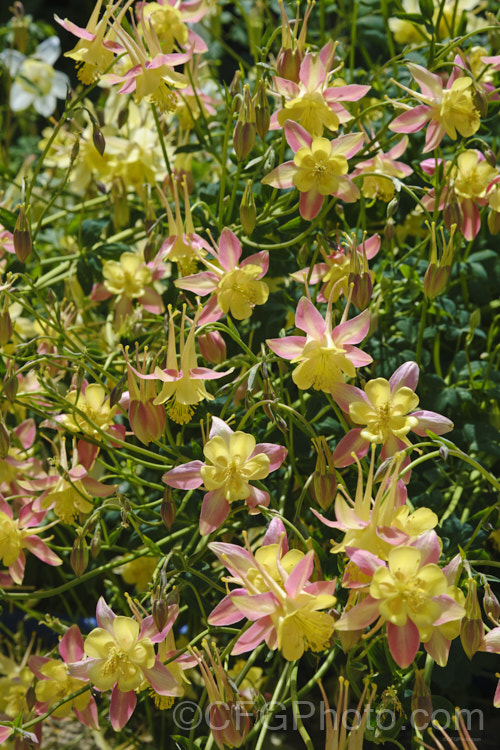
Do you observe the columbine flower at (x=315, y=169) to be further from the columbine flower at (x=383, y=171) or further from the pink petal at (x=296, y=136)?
the columbine flower at (x=383, y=171)

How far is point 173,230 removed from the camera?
2.84 ft

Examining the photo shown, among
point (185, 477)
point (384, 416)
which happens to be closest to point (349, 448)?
point (384, 416)

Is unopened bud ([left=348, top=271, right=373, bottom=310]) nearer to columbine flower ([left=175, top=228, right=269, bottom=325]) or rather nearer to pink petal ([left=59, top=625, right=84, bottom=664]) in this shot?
columbine flower ([left=175, top=228, right=269, bottom=325])

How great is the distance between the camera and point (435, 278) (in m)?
0.78

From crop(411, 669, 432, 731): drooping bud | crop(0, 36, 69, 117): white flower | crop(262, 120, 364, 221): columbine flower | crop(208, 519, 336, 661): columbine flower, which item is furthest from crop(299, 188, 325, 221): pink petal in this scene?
crop(0, 36, 69, 117): white flower

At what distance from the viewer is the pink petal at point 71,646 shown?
2.74 feet

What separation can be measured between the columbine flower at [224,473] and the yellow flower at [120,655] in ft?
0.37

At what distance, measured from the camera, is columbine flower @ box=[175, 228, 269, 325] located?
31.5 inches

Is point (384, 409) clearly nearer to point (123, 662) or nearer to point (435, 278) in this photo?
point (435, 278)

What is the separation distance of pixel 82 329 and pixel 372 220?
1.37 feet

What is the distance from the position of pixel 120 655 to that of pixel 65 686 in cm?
17

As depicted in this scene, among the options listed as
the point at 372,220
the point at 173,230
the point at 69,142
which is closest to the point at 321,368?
the point at 173,230

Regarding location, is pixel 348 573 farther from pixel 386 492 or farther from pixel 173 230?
pixel 173 230

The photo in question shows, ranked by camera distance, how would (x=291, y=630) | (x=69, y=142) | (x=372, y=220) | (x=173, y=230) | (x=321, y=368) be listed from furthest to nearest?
(x=69, y=142) < (x=372, y=220) < (x=173, y=230) < (x=321, y=368) < (x=291, y=630)
